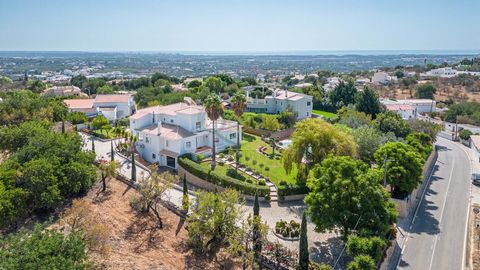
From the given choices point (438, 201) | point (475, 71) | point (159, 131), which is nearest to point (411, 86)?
point (475, 71)

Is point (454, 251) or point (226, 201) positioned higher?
point (226, 201)

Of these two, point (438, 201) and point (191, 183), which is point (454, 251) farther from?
point (191, 183)

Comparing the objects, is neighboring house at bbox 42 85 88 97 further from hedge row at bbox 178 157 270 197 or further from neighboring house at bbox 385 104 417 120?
neighboring house at bbox 385 104 417 120

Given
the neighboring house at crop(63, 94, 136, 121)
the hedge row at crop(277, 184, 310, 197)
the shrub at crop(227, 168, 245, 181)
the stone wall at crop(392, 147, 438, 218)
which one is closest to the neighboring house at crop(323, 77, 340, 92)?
the stone wall at crop(392, 147, 438, 218)

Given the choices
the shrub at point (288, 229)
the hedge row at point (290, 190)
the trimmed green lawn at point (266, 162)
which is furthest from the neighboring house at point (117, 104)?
the shrub at point (288, 229)

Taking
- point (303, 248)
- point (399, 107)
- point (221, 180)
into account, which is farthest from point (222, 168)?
point (399, 107)

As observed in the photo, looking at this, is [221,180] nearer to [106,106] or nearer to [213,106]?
[213,106]

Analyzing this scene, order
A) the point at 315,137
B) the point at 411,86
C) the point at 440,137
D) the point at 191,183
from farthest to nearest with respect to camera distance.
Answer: the point at 411,86 → the point at 440,137 → the point at 191,183 → the point at 315,137

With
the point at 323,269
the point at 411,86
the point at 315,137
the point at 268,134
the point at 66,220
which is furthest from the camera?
the point at 411,86
